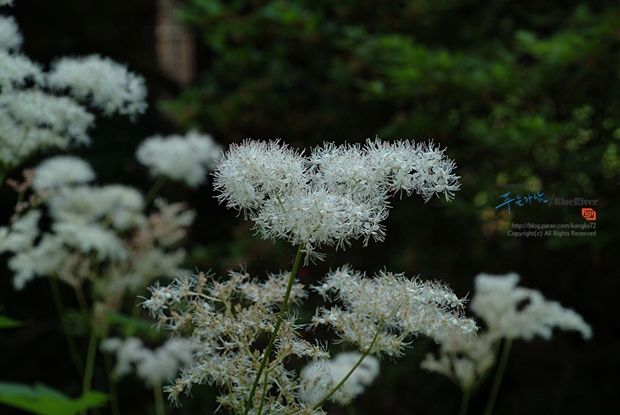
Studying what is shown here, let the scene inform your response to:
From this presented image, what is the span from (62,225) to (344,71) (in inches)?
47.3

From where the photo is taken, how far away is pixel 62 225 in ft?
4.85

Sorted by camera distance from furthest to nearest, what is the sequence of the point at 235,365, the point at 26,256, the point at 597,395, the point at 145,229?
1. the point at 597,395
2. the point at 145,229
3. the point at 26,256
4. the point at 235,365

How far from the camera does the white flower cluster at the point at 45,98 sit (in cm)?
96

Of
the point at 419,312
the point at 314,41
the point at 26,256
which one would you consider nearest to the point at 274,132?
the point at 314,41

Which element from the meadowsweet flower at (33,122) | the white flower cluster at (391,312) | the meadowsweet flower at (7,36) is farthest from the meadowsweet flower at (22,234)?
the white flower cluster at (391,312)

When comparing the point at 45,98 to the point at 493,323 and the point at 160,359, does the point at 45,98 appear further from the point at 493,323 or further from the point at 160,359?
the point at 493,323

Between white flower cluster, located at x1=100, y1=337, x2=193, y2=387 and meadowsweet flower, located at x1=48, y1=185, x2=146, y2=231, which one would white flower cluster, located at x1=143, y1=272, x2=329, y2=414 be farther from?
meadowsweet flower, located at x1=48, y1=185, x2=146, y2=231

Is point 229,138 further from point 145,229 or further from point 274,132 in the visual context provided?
point 145,229

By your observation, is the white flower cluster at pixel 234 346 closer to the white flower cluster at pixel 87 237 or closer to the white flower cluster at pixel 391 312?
the white flower cluster at pixel 391 312

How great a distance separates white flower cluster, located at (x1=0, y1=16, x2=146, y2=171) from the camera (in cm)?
96

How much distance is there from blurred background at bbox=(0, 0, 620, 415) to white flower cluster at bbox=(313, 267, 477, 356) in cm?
86

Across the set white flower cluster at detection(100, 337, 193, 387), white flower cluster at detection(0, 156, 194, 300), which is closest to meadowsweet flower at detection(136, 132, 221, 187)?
white flower cluster at detection(0, 156, 194, 300)

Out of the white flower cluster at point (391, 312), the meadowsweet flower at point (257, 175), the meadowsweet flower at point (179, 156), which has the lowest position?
the white flower cluster at point (391, 312)

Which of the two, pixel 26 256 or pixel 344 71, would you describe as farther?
pixel 344 71
